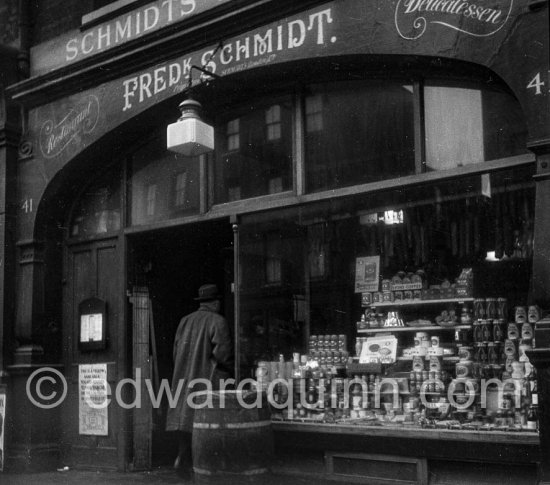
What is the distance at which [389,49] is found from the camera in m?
7.09

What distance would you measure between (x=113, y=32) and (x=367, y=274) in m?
4.12

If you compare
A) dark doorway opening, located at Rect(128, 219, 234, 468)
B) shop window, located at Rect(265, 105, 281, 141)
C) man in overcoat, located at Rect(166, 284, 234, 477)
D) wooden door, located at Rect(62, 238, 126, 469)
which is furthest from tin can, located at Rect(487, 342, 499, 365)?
wooden door, located at Rect(62, 238, 126, 469)

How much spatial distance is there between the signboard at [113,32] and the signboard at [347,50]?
1.53ft

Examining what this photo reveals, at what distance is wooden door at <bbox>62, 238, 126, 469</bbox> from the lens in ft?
30.6

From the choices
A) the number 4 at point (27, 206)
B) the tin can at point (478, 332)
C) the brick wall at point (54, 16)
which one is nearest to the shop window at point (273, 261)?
the tin can at point (478, 332)

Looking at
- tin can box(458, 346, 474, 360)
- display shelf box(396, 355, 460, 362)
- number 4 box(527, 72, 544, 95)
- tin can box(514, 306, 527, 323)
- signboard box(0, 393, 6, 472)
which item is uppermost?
number 4 box(527, 72, 544, 95)

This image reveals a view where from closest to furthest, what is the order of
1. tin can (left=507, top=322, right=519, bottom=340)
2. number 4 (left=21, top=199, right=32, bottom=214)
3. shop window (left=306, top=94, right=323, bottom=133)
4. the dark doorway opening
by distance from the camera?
1. tin can (left=507, top=322, right=519, bottom=340)
2. shop window (left=306, top=94, right=323, bottom=133)
3. the dark doorway opening
4. number 4 (left=21, top=199, right=32, bottom=214)

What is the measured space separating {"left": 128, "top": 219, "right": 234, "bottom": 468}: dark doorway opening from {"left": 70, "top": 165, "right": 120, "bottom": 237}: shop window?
19.9 inches

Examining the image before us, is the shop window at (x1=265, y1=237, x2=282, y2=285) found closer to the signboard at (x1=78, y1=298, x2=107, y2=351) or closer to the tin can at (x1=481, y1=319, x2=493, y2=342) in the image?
the signboard at (x1=78, y1=298, x2=107, y2=351)

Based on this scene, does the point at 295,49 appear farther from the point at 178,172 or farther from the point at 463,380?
the point at 463,380

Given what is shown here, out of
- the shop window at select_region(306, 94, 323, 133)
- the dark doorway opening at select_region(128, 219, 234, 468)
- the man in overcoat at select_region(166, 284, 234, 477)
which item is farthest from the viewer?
the dark doorway opening at select_region(128, 219, 234, 468)

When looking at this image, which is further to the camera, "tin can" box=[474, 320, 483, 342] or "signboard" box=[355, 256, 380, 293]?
"signboard" box=[355, 256, 380, 293]

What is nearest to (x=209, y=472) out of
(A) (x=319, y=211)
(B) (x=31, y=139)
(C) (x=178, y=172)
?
(A) (x=319, y=211)

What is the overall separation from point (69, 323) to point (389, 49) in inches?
210
